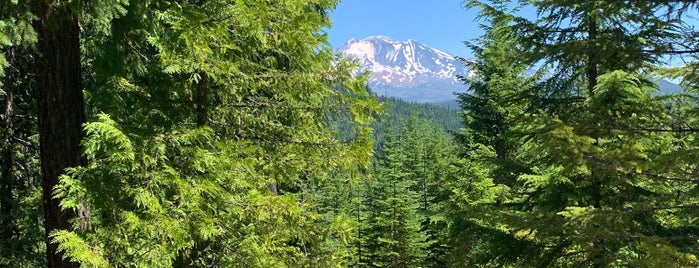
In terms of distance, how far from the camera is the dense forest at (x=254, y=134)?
13.9 ft

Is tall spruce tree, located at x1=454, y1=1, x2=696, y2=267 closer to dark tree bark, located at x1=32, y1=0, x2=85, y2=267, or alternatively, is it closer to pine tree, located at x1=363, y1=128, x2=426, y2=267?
dark tree bark, located at x1=32, y1=0, x2=85, y2=267

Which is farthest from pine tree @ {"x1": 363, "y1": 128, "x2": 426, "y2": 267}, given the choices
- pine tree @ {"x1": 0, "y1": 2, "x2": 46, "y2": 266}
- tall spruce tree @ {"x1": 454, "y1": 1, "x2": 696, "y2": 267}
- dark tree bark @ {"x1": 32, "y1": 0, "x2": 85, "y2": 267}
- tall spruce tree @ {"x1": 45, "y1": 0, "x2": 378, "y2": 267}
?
dark tree bark @ {"x1": 32, "y1": 0, "x2": 85, "y2": 267}

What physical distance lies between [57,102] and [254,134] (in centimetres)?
237

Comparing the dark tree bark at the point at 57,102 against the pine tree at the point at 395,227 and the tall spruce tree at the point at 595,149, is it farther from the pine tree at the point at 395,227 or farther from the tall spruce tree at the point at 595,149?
the pine tree at the point at 395,227

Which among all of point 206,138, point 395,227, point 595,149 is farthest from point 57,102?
point 395,227

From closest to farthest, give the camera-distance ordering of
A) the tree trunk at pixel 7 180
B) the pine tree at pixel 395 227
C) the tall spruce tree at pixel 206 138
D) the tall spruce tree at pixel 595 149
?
the tall spruce tree at pixel 206 138 → the tall spruce tree at pixel 595 149 → the tree trunk at pixel 7 180 → the pine tree at pixel 395 227

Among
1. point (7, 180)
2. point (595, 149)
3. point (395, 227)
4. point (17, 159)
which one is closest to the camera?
point (595, 149)

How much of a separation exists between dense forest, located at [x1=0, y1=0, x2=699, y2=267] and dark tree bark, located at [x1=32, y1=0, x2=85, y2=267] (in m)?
0.01

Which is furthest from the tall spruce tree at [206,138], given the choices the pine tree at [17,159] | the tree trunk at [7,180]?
the tree trunk at [7,180]

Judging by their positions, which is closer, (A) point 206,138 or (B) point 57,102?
(B) point 57,102

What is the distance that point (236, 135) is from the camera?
6062 millimetres

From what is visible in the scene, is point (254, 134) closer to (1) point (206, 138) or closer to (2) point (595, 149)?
(1) point (206, 138)

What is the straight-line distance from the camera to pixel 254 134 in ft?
20.2

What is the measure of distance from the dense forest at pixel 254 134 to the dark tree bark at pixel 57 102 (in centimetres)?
1
